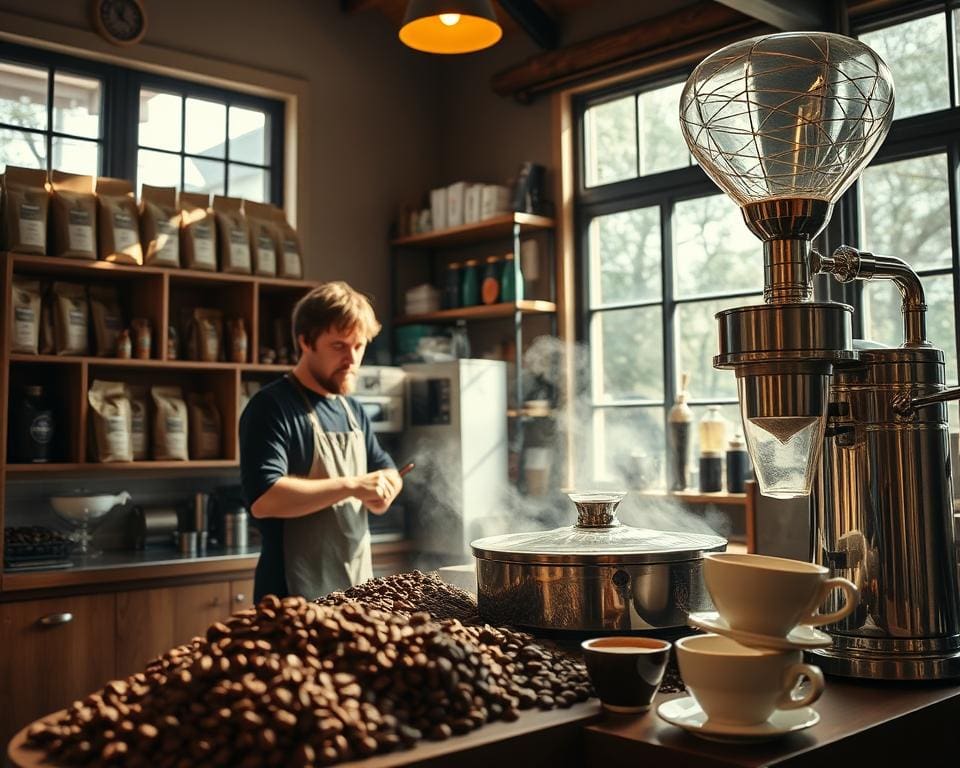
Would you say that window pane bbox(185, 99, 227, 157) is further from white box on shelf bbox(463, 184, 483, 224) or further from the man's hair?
the man's hair

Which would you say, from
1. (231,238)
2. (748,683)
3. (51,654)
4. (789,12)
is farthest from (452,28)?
(748,683)

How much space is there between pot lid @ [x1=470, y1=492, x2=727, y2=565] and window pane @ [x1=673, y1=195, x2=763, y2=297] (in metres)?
2.69

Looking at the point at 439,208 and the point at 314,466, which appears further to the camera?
the point at 439,208

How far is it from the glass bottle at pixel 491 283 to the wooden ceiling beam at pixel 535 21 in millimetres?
1033

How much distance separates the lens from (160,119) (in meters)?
4.46

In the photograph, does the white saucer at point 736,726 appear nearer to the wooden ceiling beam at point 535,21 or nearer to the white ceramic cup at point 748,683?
the white ceramic cup at point 748,683

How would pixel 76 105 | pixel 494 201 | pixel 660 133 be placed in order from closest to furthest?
1. pixel 76 105
2. pixel 660 133
3. pixel 494 201

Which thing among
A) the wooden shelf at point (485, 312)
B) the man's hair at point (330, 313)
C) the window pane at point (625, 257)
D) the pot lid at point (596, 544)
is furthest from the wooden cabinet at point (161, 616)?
the pot lid at point (596, 544)

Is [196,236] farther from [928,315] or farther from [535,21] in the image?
[928,315]

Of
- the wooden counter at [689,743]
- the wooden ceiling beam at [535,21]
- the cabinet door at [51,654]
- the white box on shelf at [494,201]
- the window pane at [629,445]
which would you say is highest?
the wooden ceiling beam at [535,21]

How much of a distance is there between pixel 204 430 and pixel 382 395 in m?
0.84

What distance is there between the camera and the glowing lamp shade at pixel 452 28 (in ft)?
9.82

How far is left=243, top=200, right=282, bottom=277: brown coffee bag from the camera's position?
423cm

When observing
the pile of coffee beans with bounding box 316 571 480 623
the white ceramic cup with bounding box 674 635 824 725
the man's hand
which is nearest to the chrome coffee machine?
the white ceramic cup with bounding box 674 635 824 725
